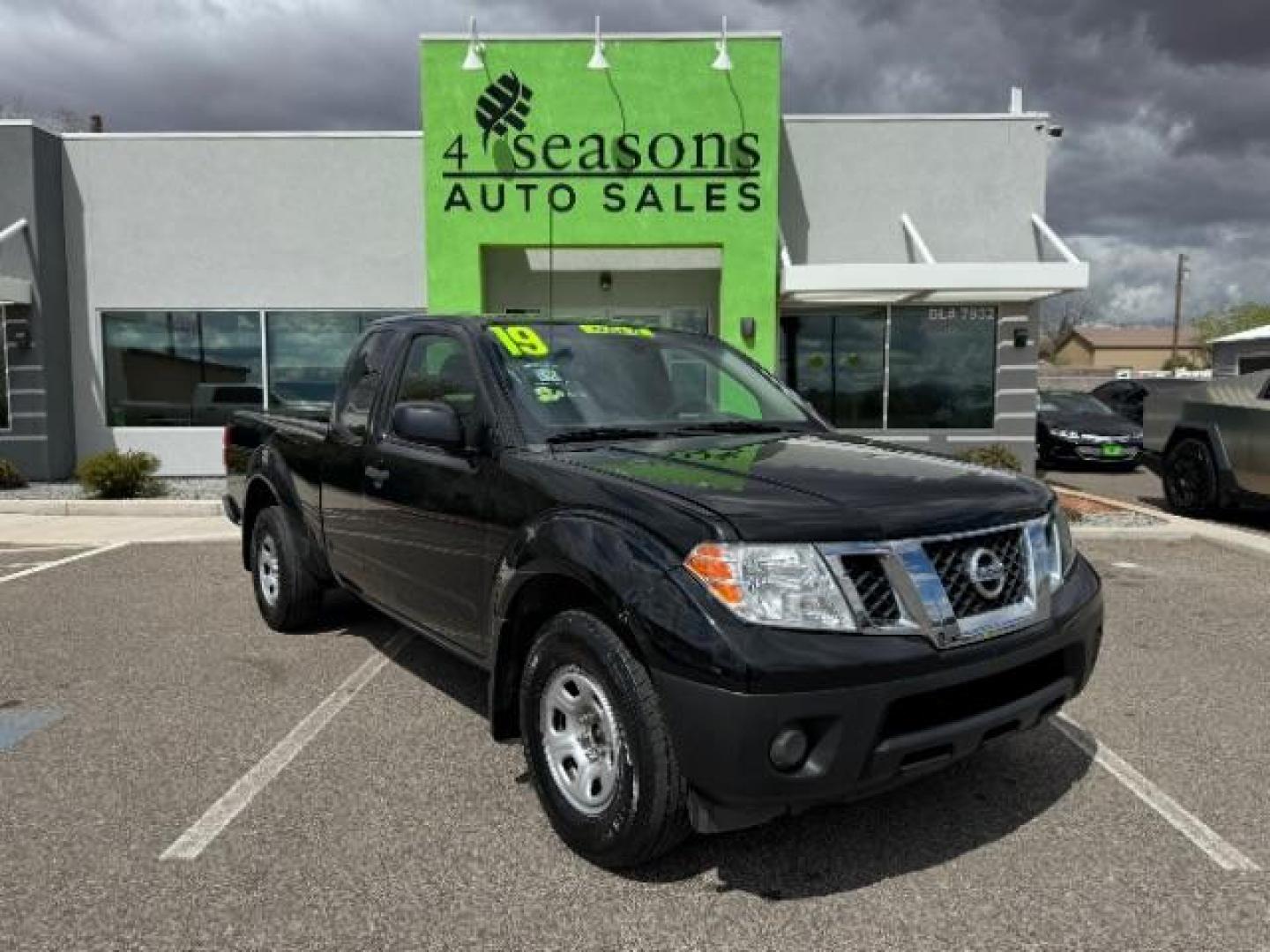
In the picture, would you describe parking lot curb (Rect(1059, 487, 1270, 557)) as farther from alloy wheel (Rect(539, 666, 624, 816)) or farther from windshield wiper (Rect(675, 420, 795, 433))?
alloy wheel (Rect(539, 666, 624, 816))

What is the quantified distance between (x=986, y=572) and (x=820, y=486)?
0.55 m

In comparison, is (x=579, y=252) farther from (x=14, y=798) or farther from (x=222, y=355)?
(x=14, y=798)

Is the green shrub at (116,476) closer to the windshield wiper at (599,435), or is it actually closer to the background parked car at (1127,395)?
the windshield wiper at (599,435)

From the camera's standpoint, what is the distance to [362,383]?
15.7ft

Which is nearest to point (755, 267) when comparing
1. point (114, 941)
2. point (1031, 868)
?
point (1031, 868)

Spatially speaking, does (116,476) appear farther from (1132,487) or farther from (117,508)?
(1132,487)

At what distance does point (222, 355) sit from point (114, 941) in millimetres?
12326

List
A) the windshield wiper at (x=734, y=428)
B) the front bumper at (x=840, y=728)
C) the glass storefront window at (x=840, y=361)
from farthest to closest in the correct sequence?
the glass storefront window at (x=840, y=361)
the windshield wiper at (x=734, y=428)
the front bumper at (x=840, y=728)

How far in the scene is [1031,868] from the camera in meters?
2.96

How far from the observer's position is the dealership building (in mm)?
12305

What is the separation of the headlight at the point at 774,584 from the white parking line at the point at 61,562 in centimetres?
700

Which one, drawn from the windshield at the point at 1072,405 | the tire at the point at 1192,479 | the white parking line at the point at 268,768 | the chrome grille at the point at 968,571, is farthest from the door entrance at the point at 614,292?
the chrome grille at the point at 968,571

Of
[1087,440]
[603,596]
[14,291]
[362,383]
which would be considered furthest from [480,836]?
[1087,440]

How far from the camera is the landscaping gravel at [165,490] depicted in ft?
38.3
